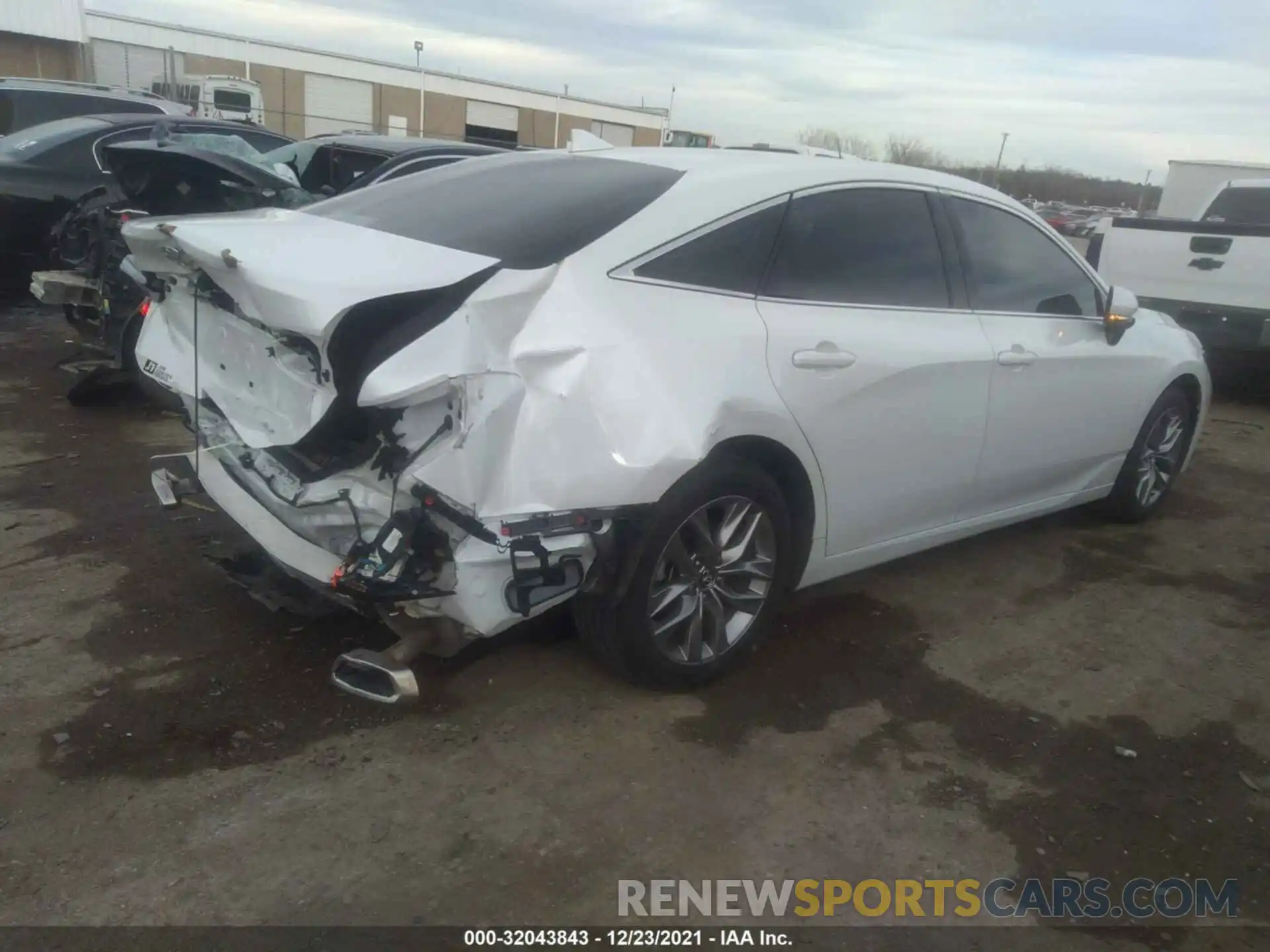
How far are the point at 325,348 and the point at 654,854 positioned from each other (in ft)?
5.29

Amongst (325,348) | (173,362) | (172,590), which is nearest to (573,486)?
(325,348)

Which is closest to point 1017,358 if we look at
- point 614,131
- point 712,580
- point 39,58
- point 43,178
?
point 712,580

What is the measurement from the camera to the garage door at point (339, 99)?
4106 centimetres

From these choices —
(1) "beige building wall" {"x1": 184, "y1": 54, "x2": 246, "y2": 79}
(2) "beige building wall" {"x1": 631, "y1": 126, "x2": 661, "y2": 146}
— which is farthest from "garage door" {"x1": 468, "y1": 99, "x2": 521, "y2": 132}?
(1) "beige building wall" {"x1": 184, "y1": 54, "x2": 246, "y2": 79}

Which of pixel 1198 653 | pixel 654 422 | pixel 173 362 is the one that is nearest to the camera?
pixel 654 422

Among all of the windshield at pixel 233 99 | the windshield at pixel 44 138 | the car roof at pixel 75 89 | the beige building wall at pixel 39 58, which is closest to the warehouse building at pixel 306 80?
the beige building wall at pixel 39 58

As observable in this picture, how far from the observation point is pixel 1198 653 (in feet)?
13.8

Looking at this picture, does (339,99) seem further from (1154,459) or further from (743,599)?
(743,599)

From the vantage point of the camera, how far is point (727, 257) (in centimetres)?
338

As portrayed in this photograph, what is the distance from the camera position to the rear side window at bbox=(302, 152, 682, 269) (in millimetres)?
3154

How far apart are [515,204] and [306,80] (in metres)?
42.0

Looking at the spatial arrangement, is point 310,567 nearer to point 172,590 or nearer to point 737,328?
point 172,590

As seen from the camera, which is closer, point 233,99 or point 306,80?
point 233,99

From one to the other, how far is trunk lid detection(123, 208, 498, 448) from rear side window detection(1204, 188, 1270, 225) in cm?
1016
